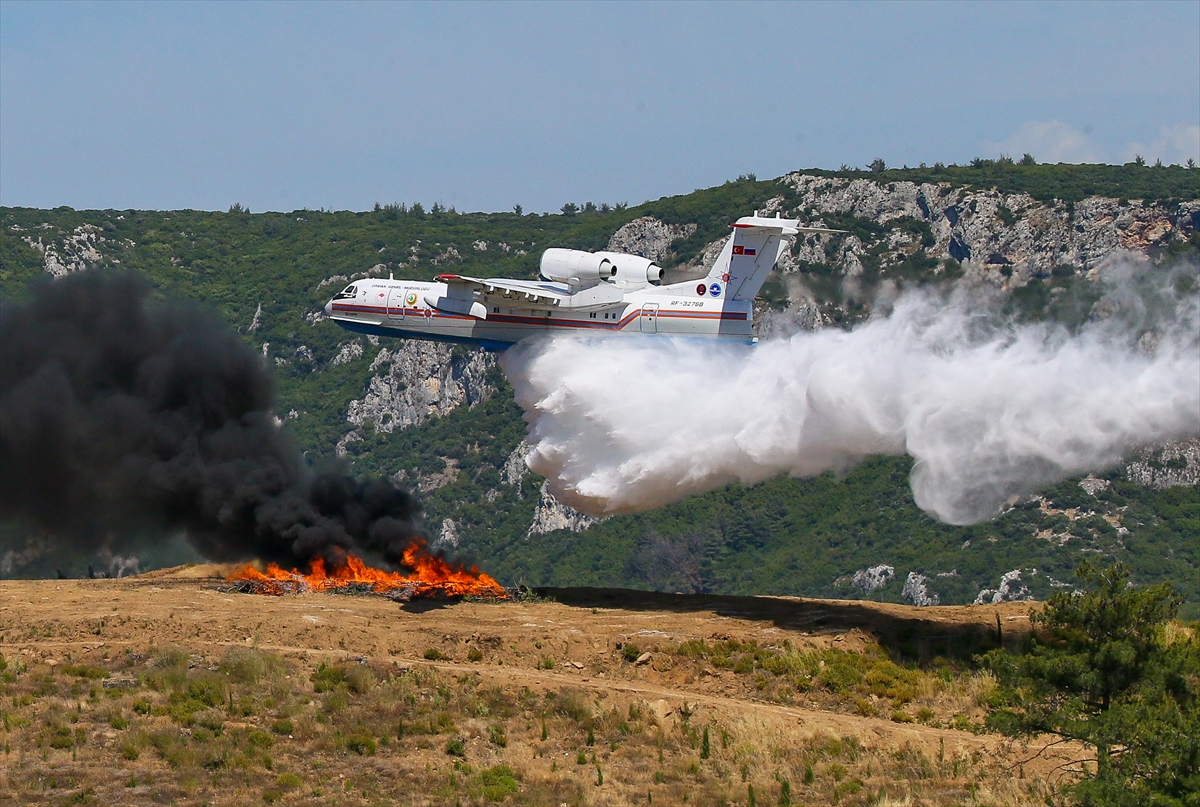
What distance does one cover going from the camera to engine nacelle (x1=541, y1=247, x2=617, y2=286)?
42531 mm

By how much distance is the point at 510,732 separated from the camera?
29078mm

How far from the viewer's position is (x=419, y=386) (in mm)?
118250

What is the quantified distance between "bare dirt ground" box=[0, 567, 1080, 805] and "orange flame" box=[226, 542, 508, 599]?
5.61 feet

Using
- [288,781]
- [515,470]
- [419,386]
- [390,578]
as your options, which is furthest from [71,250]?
[288,781]

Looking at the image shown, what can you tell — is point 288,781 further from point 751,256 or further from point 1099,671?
point 751,256

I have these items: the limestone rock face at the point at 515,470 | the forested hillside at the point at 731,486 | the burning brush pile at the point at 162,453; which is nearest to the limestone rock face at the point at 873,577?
the forested hillside at the point at 731,486

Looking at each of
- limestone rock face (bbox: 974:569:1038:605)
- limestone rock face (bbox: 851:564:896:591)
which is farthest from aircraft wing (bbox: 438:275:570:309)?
limestone rock face (bbox: 851:564:896:591)

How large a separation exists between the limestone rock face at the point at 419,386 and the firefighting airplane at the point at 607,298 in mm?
72887

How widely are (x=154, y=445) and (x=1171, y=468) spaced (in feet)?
199

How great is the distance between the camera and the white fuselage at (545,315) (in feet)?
137

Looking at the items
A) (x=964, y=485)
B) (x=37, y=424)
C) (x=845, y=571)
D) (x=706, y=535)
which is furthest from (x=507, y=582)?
(x=964, y=485)

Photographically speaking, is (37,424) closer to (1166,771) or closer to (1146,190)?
(1166,771)

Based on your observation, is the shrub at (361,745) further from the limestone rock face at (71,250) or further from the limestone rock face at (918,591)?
the limestone rock face at (71,250)

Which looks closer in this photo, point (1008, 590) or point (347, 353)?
point (1008, 590)
